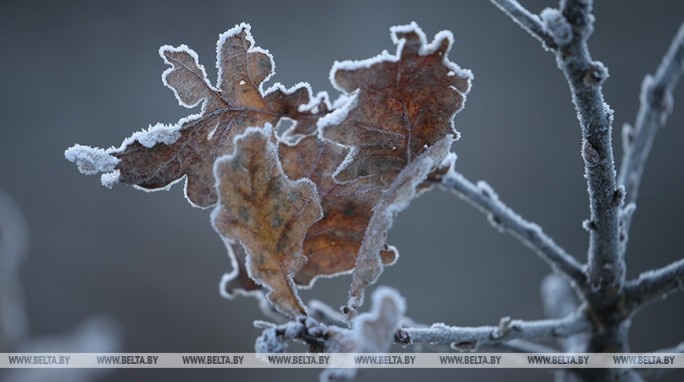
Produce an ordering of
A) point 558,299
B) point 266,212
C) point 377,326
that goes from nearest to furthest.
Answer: point 377,326, point 266,212, point 558,299

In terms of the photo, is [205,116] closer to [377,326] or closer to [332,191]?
[332,191]

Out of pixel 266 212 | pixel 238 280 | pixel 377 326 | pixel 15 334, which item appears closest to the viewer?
pixel 377 326

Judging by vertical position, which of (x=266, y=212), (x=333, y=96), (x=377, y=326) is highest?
(x=333, y=96)

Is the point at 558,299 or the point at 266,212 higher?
the point at 558,299

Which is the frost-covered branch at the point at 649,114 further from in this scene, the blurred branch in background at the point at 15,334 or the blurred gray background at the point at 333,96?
the blurred gray background at the point at 333,96

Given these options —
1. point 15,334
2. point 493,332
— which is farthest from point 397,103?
point 15,334

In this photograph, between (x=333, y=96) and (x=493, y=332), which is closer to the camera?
(x=493, y=332)

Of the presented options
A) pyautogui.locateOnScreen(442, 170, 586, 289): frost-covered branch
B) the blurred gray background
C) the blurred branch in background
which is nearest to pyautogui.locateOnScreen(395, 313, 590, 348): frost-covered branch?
pyautogui.locateOnScreen(442, 170, 586, 289): frost-covered branch

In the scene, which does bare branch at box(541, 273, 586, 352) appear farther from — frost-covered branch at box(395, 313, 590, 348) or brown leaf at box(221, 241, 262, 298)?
brown leaf at box(221, 241, 262, 298)
